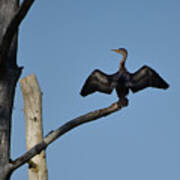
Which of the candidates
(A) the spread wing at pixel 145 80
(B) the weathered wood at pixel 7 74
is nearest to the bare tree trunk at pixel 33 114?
(A) the spread wing at pixel 145 80

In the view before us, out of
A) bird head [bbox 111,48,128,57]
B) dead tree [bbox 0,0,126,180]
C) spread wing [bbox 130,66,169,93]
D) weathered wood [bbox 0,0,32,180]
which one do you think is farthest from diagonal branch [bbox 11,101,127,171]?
bird head [bbox 111,48,128,57]

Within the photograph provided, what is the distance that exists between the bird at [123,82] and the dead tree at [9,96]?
2337mm

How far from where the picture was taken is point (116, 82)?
7.90m

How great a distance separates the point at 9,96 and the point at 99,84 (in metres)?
3.15

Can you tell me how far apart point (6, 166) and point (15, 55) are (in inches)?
58.4

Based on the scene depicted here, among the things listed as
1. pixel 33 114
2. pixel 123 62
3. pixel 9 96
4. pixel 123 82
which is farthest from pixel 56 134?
pixel 123 62

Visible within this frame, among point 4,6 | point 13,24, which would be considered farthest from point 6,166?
point 4,6

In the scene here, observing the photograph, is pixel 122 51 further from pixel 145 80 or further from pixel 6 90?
pixel 6 90

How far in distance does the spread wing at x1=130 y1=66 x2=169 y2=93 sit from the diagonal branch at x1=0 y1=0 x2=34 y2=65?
358 cm

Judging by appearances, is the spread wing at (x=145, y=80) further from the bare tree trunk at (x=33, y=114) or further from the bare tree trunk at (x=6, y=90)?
the bare tree trunk at (x=6, y=90)

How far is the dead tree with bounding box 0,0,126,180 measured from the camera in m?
4.56

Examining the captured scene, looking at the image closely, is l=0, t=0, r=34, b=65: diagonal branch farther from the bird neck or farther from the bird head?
the bird head

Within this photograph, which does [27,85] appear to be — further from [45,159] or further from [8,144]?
[8,144]

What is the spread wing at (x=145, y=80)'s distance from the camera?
25.5ft
